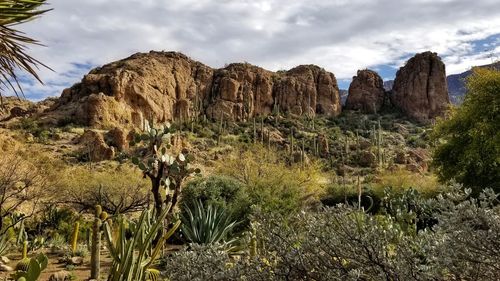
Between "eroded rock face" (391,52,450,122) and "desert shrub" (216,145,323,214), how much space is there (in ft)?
188

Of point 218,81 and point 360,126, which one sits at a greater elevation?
point 218,81

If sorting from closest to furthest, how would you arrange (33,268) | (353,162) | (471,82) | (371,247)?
(371,247) < (33,268) < (471,82) < (353,162)

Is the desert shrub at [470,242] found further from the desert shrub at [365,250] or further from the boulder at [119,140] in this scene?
the boulder at [119,140]

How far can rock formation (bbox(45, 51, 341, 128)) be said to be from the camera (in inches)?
2191

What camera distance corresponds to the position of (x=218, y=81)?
74.9m

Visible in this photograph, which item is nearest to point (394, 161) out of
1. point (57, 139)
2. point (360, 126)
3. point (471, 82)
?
point (360, 126)

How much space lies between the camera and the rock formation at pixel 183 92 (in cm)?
5565

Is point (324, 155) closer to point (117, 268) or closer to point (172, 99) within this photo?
point (172, 99)

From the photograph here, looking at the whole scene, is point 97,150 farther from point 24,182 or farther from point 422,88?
point 422,88

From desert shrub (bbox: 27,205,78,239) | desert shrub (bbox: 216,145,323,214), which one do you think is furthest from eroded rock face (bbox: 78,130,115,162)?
desert shrub (bbox: 27,205,78,239)

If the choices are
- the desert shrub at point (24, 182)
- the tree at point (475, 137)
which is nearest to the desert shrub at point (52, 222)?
the desert shrub at point (24, 182)

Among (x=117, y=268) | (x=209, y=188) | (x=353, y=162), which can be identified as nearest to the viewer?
(x=117, y=268)

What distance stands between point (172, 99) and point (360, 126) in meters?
29.2

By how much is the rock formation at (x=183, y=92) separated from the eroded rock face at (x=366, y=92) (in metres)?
3.16
